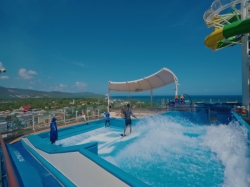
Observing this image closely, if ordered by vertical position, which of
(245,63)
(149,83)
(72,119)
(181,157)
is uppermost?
(245,63)

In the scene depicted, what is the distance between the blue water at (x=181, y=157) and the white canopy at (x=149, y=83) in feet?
16.7

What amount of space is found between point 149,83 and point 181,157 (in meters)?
8.88

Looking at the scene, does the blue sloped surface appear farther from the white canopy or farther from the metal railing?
the white canopy

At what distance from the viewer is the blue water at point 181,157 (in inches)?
145

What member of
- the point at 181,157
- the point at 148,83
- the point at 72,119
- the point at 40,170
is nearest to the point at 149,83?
the point at 148,83

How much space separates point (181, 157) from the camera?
502cm

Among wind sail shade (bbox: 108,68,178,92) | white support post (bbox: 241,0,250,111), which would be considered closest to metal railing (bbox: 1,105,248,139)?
white support post (bbox: 241,0,250,111)

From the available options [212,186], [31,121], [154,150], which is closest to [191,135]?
[154,150]

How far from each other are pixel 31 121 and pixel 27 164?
12.7 ft

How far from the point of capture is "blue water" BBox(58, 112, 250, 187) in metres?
3.68

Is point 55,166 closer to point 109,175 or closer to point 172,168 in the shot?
point 109,175

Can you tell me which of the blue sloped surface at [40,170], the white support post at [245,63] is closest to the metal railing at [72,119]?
the white support post at [245,63]

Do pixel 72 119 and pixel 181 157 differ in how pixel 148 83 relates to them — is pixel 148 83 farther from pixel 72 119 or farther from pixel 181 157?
pixel 181 157

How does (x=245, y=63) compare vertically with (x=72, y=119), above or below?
above
